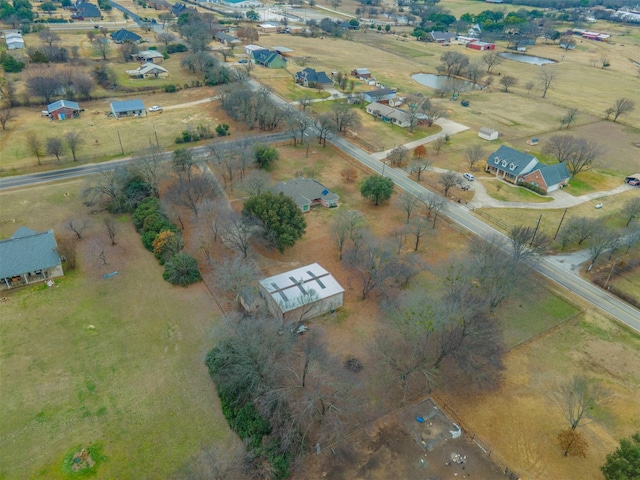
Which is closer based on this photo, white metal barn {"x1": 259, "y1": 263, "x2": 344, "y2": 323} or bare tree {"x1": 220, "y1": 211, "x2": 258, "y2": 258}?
white metal barn {"x1": 259, "y1": 263, "x2": 344, "y2": 323}

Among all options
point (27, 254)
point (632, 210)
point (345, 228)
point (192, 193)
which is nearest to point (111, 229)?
point (27, 254)

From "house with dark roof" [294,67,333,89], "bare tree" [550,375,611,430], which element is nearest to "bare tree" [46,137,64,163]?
"house with dark roof" [294,67,333,89]

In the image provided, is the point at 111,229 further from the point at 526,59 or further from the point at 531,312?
the point at 526,59

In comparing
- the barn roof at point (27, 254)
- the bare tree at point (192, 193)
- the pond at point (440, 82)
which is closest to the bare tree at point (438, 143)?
the pond at point (440, 82)

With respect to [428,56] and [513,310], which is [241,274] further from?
[428,56]

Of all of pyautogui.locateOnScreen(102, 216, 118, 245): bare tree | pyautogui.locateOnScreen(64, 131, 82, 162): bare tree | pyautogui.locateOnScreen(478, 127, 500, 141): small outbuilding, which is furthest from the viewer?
pyautogui.locateOnScreen(478, 127, 500, 141): small outbuilding

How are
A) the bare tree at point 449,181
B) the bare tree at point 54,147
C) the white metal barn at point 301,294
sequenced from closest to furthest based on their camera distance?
1. the white metal barn at point 301,294
2. the bare tree at point 449,181
3. the bare tree at point 54,147

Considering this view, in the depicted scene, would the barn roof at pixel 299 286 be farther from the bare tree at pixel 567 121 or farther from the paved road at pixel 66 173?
the bare tree at pixel 567 121

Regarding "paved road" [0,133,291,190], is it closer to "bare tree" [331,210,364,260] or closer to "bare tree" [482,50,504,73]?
"bare tree" [331,210,364,260]
